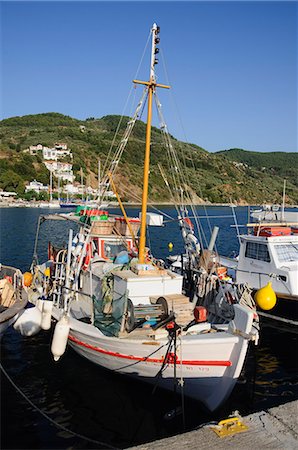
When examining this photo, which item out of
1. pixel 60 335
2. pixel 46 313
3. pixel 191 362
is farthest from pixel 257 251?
pixel 60 335

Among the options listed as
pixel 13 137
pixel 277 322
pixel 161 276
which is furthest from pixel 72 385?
pixel 13 137

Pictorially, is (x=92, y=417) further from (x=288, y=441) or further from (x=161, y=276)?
(x=288, y=441)

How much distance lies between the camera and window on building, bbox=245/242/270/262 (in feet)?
63.1

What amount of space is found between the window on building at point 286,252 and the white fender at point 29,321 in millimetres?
11327

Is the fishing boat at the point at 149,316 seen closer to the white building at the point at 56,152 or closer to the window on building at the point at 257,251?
the window on building at the point at 257,251

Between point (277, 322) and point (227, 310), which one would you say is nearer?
point (227, 310)

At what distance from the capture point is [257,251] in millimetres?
19781

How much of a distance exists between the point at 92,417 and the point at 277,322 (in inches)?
419

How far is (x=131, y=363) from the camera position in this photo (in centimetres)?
Answer: 1121

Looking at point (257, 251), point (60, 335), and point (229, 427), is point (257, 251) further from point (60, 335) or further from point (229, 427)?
point (229, 427)

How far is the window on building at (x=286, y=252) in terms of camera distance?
61.6 feet

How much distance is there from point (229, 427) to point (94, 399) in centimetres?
590

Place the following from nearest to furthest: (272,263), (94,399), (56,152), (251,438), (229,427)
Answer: (251,438) < (229,427) < (94,399) < (272,263) < (56,152)

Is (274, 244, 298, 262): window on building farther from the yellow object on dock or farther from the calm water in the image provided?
the yellow object on dock
